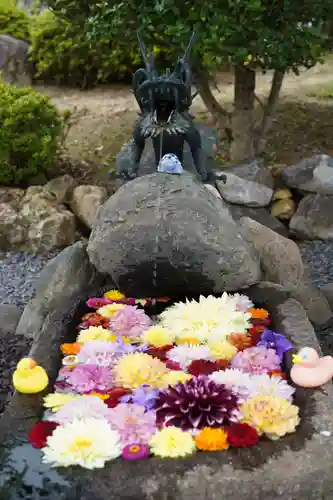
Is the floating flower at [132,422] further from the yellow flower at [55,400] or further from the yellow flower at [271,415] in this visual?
the yellow flower at [271,415]

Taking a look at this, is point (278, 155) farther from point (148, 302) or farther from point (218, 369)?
point (218, 369)

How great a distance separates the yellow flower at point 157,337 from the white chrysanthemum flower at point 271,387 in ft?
1.67

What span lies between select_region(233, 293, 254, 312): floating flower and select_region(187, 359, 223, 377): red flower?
20.5 inches

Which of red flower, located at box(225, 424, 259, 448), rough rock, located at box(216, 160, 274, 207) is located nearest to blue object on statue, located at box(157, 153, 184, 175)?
red flower, located at box(225, 424, 259, 448)

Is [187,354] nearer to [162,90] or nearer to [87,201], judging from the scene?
[162,90]

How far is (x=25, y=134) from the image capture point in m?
6.57

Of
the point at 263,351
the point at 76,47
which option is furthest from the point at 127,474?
the point at 76,47

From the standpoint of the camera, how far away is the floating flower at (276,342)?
2.94 m

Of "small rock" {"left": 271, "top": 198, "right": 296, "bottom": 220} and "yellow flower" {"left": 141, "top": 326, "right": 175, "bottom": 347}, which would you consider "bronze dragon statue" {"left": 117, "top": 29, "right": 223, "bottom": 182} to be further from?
"small rock" {"left": 271, "top": 198, "right": 296, "bottom": 220}

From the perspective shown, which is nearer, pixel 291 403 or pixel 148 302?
pixel 291 403

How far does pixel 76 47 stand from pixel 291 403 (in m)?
7.56

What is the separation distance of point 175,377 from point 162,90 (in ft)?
6.07

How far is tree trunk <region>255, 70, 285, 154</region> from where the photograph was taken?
704 cm

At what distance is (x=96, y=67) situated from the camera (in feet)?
32.1
